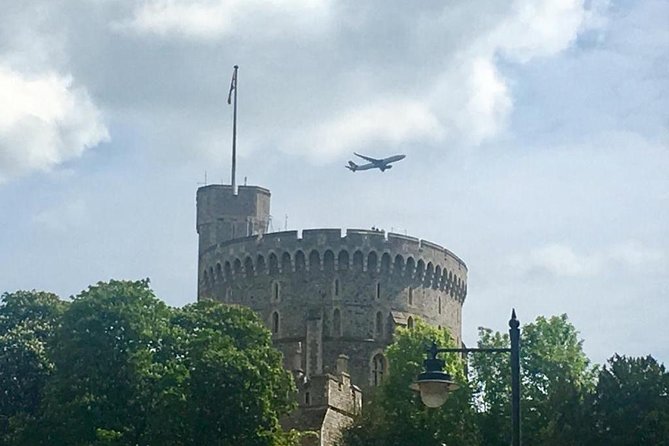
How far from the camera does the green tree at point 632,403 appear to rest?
48656mm

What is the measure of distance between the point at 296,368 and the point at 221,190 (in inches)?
537

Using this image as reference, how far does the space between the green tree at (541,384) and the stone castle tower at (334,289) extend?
13.2 meters

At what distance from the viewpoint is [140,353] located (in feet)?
175

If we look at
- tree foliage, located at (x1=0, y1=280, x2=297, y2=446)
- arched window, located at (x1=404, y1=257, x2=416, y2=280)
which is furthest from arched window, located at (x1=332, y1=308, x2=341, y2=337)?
tree foliage, located at (x1=0, y1=280, x2=297, y2=446)

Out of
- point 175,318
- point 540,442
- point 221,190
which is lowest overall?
point 540,442

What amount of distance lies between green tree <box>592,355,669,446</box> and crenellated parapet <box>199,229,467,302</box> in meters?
30.1

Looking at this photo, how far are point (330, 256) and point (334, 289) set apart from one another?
6.16 ft

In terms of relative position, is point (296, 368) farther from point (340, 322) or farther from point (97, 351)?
point (97, 351)

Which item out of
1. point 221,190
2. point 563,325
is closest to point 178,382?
point 563,325

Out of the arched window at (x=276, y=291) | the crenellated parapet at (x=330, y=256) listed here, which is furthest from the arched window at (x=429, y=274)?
the arched window at (x=276, y=291)

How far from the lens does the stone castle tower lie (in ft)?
260

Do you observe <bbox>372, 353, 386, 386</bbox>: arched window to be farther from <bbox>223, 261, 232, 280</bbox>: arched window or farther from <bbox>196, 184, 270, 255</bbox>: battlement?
<bbox>196, 184, 270, 255</bbox>: battlement

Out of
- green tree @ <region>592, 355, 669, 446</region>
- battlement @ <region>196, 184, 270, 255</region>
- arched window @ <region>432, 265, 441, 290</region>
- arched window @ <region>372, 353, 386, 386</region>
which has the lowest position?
green tree @ <region>592, 355, 669, 446</region>

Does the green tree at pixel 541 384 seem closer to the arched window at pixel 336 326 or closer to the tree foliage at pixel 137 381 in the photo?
the tree foliage at pixel 137 381
